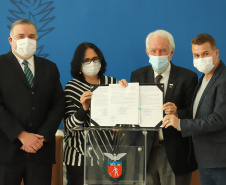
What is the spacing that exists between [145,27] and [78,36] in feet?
2.61

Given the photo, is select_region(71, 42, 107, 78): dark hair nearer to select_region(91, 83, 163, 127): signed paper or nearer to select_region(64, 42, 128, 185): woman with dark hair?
select_region(64, 42, 128, 185): woman with dark hair

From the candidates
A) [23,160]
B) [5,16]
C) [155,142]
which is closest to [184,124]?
[155,142]

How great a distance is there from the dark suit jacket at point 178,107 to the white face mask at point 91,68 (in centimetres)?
39

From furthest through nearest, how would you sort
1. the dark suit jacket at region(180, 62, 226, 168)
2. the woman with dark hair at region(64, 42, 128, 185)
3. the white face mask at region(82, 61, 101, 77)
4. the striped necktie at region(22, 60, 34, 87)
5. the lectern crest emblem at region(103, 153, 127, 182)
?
the white face mask at region(82, 61, 101, 77), the woman with dark hair at region(64, 42, 128, 185), the striped necktie at region(22, 60, 34, 87), the dark suit jacket at region(180, 62, 226, 168), the lectern crest emblem at region(103, 153, 127, 182)

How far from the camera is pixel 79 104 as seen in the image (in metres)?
2.66

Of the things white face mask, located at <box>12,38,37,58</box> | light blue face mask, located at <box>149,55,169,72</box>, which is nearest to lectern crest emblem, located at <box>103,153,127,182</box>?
light blue face mask, located at <box>149,55,169,72</box>

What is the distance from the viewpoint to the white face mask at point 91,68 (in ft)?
8.90

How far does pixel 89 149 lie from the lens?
6.58 ft

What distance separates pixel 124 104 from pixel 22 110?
77cm

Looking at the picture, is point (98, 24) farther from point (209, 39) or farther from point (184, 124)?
point (184, 124)

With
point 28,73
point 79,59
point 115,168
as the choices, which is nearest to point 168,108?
point 115,168

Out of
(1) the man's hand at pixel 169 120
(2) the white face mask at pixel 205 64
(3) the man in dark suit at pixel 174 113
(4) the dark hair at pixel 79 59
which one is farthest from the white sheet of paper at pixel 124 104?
(4) the dark hair at pixel 79 59

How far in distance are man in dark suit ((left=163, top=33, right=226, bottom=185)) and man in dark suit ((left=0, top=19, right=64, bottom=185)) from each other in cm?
93

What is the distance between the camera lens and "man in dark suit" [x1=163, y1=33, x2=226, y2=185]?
211 centimetres
